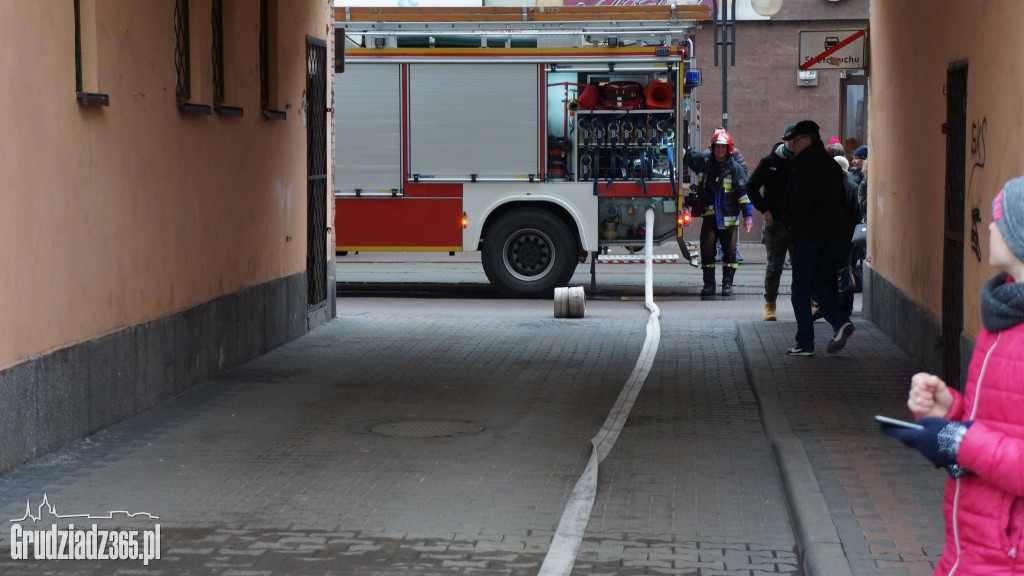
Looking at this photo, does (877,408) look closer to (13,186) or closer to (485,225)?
(13,186)

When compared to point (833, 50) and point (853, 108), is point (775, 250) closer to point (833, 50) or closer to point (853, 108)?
point (833, 50)

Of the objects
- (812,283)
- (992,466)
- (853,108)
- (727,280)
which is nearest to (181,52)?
(812,283)

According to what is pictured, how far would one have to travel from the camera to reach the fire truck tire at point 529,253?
17969 millimetres

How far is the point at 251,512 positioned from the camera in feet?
21.4

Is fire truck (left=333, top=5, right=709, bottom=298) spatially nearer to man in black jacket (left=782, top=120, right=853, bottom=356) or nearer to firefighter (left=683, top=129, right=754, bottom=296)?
firefighter (left=683, top=129, right=754, bottom=296)

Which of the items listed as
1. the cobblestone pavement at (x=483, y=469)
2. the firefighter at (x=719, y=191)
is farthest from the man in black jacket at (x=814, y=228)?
the firefighter at (x=719, y=191)

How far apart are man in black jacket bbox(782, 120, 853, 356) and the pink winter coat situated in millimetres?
8358

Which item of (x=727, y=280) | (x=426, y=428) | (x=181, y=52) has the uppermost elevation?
(x=181, y=52)

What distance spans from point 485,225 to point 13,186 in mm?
11162

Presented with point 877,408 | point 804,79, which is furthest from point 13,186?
point 804,79
